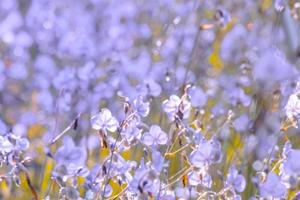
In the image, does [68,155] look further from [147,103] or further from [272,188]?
[272,188]

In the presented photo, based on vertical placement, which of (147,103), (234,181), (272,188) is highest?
(147,103)

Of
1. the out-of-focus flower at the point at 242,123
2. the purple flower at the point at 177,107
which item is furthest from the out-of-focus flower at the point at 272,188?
the out-of-focus flower at the point at 242,123

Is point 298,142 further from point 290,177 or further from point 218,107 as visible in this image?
point 290,177

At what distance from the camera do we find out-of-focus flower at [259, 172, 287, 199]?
1651mm

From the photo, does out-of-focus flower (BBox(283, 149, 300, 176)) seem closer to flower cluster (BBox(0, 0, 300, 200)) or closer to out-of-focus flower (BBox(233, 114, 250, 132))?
flower cluster (BBox(0, 0, 300, 200))

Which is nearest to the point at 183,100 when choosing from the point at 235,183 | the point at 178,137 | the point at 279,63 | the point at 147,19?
the point at 178,137

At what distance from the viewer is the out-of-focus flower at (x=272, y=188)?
1651mm

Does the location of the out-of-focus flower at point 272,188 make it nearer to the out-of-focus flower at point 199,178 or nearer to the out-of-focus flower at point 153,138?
the out-of-focus flower at point 199,178

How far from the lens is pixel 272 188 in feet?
5.44

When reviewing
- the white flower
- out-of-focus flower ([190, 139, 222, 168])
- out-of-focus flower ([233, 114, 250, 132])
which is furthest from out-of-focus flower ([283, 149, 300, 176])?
out-of-focus flower ([233, 114, 250, 132])

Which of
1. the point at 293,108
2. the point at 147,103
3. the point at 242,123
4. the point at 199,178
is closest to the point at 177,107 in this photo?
the point at 147,103

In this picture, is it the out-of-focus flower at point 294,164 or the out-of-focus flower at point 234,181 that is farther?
the out-of-focus flower at point 234,181

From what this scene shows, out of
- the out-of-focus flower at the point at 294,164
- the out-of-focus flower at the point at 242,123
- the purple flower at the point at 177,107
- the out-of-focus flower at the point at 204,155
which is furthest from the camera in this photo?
the out-of-focus flower at the point at 242,123

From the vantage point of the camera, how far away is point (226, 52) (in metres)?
4.39
